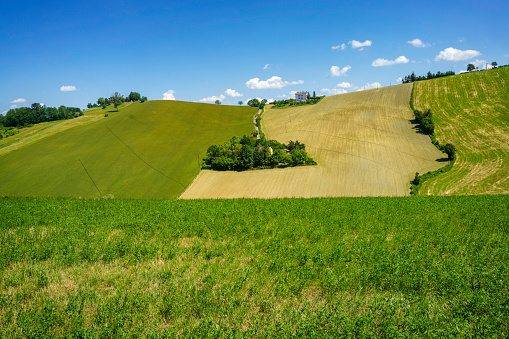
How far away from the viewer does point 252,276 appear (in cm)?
752

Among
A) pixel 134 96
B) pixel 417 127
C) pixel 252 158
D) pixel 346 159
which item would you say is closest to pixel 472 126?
pixel 417 127

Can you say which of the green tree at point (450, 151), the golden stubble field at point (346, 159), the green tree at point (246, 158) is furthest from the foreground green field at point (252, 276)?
the green tree at point (450, 151)

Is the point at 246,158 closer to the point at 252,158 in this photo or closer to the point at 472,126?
the point at 252,158

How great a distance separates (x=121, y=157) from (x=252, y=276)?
65655mm

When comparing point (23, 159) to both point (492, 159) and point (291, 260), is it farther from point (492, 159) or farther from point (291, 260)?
point (492, 159)

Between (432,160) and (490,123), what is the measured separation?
28749 millimetres

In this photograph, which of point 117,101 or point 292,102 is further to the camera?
point 117,101

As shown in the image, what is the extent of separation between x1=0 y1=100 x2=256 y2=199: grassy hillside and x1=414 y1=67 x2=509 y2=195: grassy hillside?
53.2 metres

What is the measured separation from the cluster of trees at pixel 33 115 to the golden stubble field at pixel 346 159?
94.7 m

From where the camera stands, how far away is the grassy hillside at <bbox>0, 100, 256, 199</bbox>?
49.6 metres

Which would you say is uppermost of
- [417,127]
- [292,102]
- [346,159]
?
[292,102]

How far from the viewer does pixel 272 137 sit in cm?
8088

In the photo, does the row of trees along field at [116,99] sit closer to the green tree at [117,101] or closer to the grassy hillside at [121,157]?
the green tree at [117,101]

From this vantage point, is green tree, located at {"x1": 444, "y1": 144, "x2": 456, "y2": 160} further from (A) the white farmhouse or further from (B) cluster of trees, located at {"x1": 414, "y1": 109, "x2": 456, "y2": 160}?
(A) the white farmhouse
